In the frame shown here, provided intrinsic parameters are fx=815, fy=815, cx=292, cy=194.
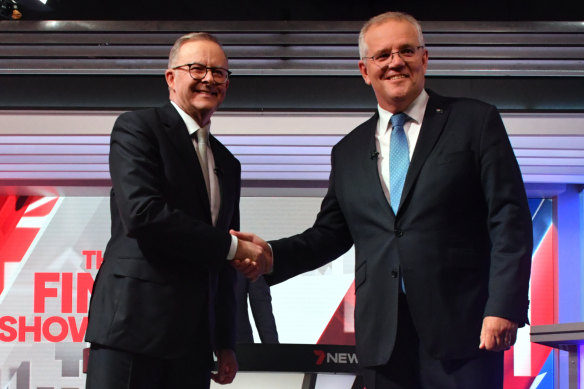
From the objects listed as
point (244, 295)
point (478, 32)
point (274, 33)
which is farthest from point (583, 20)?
point (244, 295)

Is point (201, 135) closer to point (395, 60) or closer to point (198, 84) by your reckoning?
point (198, 84)

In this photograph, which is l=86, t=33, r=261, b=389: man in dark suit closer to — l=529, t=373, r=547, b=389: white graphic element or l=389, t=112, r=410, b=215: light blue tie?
l=389, t=112, r=410, b=215: light blue tie

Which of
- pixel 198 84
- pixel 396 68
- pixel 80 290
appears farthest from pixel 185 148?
pixel 80 290

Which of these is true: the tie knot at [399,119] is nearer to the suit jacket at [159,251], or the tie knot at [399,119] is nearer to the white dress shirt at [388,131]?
the white dress shirt at [388,131]

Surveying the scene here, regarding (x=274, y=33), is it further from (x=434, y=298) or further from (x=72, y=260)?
(x=434, y=298)

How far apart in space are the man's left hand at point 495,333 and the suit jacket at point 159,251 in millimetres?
860

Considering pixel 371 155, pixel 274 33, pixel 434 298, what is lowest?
pixel 434 298

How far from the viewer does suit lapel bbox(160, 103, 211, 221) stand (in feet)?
8.78

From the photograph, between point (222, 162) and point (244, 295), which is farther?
point (244, 295)

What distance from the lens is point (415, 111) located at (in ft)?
8.53

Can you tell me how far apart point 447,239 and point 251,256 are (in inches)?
28.2

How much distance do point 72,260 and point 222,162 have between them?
563cm

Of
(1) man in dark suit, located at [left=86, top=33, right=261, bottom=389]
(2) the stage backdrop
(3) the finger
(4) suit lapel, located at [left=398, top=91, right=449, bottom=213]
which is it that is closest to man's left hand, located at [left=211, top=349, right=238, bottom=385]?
(1) man in dark suit, located at [left=86, top=33, right=261, bottom=389]

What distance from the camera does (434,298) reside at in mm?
2320
